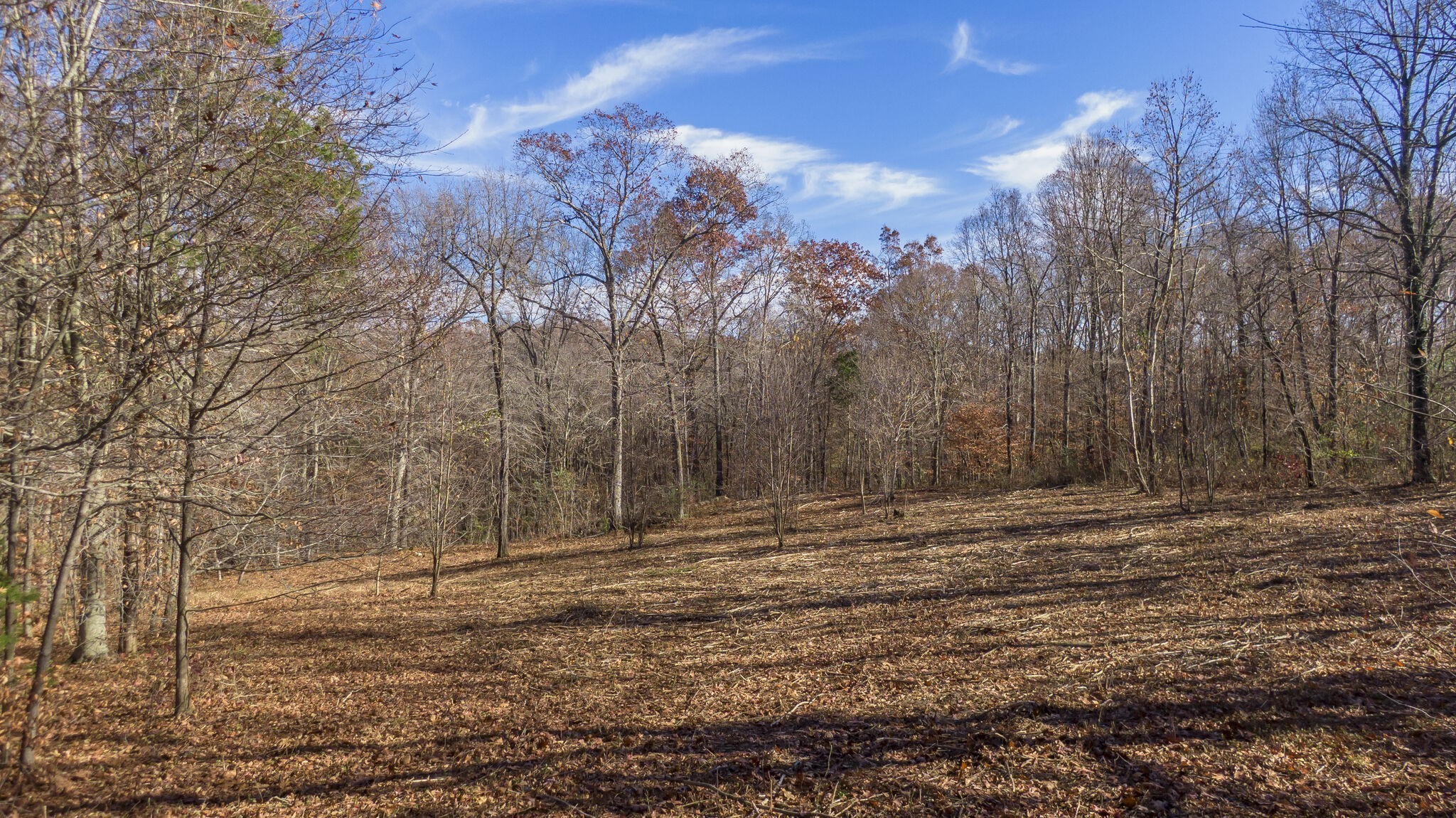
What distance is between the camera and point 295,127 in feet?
14.9

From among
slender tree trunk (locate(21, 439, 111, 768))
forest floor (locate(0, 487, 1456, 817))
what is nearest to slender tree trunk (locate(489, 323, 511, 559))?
forest floor (locate(0, 487, 1456, 817))

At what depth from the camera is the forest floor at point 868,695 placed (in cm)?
394

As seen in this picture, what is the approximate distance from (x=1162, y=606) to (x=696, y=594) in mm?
4961

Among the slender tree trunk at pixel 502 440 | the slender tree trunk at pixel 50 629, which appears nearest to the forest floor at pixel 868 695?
the slender tree trunk at pixel 50 629

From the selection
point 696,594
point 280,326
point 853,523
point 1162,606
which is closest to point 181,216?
point 280,326

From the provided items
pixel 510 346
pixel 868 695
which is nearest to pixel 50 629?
pixel 868 695

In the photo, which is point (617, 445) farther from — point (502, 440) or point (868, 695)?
point (868, 695)

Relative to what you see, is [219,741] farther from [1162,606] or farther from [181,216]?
[1162,606]

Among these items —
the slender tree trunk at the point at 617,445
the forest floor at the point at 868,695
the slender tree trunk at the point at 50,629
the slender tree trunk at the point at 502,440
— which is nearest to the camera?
the forest floor at the point at 868,695

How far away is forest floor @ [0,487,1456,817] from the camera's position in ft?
12.9

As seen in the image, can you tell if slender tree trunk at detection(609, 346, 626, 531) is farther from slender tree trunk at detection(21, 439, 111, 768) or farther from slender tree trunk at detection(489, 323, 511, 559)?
slender tree trunk at detection(21, 439, 111, 768)

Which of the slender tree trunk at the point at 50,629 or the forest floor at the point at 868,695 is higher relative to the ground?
the slender tree trunk at the point at 50,629

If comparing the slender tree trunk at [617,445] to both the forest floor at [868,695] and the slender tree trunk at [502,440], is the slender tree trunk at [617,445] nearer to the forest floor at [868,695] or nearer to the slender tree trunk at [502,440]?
the slender tree trunk at [502,440]

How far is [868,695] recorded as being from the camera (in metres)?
5.21
